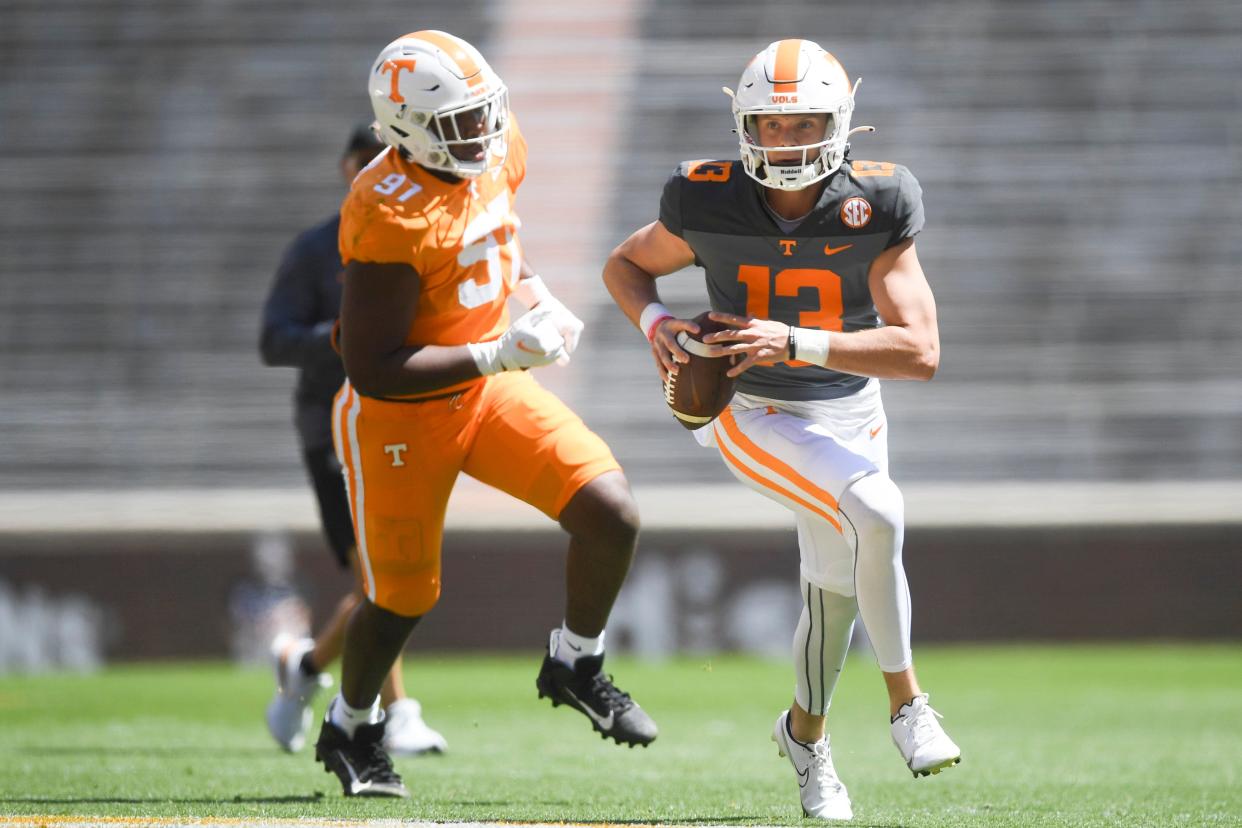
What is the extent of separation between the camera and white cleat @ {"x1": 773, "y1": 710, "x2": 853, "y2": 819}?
404 cm

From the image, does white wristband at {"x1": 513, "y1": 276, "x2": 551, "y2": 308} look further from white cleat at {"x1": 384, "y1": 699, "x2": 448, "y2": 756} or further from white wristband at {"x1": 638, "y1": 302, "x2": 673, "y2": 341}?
white cleat at {"x1": 384, "y1": 699, "x2": 448, "y2": 756}

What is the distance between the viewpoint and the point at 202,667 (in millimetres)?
9938

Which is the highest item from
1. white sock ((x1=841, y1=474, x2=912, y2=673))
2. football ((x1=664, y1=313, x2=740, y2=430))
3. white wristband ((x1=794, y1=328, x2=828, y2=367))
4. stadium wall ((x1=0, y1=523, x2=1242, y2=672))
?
white wristband ((x1=794, y1=328, x2=828, y2=367))

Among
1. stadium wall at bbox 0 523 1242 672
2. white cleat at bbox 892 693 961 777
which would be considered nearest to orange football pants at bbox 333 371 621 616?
white cleat at bbox 892 693 961 777

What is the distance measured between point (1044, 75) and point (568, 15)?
11.7 feet

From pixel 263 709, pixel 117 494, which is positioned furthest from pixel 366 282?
pixel 117 494

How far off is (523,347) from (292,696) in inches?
90.5

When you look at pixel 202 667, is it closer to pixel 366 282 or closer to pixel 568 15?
pixel 568 15

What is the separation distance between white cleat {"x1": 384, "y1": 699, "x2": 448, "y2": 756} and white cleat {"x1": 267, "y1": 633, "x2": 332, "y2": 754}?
11.3 inches

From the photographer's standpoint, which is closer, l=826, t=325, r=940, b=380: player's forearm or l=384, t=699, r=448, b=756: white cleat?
l=826, t=325, r=940, b=380: player's forearm

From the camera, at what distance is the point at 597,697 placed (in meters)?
4.18

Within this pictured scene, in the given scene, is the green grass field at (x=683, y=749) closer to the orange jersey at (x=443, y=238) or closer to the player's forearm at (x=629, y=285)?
the player's forearm at (x=629, y=285)

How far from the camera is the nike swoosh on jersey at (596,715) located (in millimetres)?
4164

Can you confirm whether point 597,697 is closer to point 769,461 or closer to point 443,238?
point 769,461
